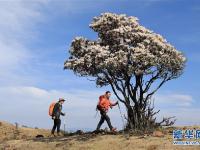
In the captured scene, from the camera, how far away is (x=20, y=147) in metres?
30.1

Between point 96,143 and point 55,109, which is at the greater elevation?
point 55,109

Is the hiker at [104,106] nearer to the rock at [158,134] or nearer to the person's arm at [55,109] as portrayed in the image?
the rock at [158,134]

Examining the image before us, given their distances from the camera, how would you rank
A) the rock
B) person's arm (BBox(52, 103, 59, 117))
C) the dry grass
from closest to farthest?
the dry grass < the rock < person's arm (BBox(52, 103, 59, 117))

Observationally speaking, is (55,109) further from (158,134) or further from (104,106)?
(158,134)

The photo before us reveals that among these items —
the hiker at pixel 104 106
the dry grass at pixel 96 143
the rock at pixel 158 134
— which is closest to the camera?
the dry grass at pixel 96 143

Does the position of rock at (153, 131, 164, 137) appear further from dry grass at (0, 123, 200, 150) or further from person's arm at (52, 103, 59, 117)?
person's arm at (52, 103, 59, 117)

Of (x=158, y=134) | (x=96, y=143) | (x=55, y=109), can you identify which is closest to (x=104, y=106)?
(x=96, y=143)

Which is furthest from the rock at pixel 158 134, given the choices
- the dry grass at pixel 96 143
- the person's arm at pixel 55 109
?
the person's arm at pixel 55 109

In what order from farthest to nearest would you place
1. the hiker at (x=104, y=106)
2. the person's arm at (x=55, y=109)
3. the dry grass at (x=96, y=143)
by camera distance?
the person's arm at (x=55, y=109)
the hiker at (x=104, y=106)
the dry grass at (x=96, y=143)

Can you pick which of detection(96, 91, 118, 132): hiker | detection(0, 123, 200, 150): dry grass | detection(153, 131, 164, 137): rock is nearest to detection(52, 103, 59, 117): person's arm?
detection(0, 123, 200, 150): dry grass

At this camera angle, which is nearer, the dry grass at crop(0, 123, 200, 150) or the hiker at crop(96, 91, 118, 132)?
the dry grass at crop(0, 123, 200, 150)

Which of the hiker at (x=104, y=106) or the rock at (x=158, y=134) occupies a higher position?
the hiker at (x=104, y=106)

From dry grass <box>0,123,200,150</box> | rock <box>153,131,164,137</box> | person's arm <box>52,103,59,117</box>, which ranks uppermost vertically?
person's arm <box>52,103,59,117</box>

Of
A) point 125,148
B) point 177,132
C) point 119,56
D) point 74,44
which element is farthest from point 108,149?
point 74,44
